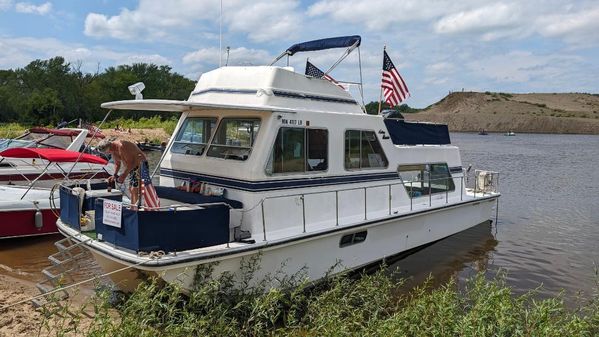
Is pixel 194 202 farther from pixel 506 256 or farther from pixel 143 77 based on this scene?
pixel 143 77

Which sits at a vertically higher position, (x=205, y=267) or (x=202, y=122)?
(x=202, y=122)

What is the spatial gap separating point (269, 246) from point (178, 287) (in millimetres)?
1594

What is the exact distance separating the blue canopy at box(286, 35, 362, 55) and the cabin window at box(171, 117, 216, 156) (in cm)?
242

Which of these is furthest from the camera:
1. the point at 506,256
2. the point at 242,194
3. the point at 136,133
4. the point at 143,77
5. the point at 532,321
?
the point at 143,77

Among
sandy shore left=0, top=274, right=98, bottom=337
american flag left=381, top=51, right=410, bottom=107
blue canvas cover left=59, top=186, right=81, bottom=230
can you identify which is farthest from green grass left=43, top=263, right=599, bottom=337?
american flag left=381, top=51, right=410, bottom=107

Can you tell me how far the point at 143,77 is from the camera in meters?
81.6

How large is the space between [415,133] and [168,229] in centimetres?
626

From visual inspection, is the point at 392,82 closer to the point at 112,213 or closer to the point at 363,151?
the point at 363,151

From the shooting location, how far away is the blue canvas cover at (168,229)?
5.84m

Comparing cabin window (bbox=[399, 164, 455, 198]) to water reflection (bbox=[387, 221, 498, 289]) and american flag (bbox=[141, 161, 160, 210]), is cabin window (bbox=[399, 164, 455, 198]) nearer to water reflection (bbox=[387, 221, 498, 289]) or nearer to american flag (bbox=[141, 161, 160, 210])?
water reflection (bbox=[387, 221, 498, 289])

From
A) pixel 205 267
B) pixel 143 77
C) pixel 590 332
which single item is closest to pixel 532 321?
pixel 590 332

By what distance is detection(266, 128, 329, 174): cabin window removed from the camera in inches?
295

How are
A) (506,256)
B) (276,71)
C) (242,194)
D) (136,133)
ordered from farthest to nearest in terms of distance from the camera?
(136,133) < (506,256) < (276,71) < (242,194)

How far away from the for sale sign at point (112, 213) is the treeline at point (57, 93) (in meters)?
49.3
